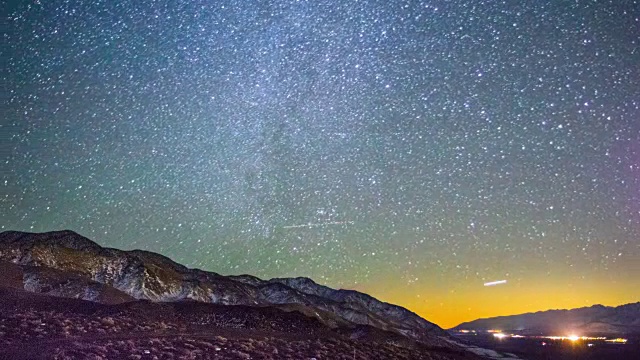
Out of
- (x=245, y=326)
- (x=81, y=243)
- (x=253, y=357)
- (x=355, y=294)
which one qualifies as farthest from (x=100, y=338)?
(x=355, y=294)

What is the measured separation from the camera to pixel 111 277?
72562mm

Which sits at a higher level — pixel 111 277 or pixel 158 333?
pixel 111 277

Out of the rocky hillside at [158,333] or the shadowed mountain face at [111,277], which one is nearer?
the rocky hillside at [158,333]

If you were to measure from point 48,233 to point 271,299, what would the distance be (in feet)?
147

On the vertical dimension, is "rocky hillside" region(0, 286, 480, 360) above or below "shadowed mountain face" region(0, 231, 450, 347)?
below

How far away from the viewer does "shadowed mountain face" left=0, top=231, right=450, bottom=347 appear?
5647cm

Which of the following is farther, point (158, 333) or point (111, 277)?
point (111, 277)

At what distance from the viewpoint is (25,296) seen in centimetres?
4100

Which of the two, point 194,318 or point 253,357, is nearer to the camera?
point 253,357

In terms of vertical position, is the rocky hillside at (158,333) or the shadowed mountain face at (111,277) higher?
the shadowed mountain face at (111,277)

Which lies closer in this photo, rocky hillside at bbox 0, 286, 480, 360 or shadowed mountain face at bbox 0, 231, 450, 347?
rocky hillside at bbox 0, 286, 480, 360

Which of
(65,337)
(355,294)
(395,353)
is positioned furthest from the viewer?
(355,294)

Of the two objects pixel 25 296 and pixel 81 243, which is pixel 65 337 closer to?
pixel 25 296

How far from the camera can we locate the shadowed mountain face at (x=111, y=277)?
185 ft
